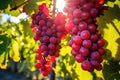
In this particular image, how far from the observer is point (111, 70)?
6.11 ft

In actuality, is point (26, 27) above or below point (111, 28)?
above

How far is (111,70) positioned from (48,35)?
0.45 meters


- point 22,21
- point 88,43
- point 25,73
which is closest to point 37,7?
point 88,43

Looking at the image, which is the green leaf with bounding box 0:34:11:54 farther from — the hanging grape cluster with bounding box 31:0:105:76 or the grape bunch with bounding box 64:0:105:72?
the grape bunch with bounding box 64:0:105:72

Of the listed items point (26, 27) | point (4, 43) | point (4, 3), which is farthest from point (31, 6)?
point (26, 27)

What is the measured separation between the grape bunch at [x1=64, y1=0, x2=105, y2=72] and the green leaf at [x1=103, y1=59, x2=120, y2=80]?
40cm

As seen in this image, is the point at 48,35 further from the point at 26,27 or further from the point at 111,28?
the point at 26,27

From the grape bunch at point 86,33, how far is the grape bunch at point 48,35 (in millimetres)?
263

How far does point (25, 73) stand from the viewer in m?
26.9

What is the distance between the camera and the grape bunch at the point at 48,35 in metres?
1.83

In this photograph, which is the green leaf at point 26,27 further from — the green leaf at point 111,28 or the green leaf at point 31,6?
the green leaf at point 111,28

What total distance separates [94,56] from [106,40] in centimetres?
23

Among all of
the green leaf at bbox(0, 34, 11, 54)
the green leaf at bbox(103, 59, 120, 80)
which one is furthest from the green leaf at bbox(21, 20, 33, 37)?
the green leaf at bbox(103, 59, 120, 80)

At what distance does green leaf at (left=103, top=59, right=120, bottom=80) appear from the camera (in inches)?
72.3
